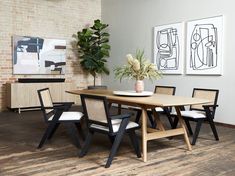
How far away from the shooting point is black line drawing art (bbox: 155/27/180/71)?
640 centimetres

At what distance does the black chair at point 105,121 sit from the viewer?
10.5 ft

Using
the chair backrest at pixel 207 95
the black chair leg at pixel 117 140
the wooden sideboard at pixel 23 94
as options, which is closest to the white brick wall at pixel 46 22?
the wooden sideboard at pixel 23 94

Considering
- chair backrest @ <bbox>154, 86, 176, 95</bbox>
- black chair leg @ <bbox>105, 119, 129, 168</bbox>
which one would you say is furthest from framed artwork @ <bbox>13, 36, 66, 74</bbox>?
black chair leg @ <bbox>105, 119, 129, 168</bbox>

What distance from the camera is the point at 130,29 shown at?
7.73m

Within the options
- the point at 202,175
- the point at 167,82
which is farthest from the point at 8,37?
the point at 202,175

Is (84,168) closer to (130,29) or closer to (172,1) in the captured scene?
(172,1)

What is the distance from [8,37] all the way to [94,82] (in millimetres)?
2800

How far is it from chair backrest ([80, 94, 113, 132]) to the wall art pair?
318 centimetres

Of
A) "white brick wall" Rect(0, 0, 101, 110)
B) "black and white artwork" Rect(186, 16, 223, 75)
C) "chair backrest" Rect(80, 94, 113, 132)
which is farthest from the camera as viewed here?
"white brick wall" Rect(0, 0, 101, 110)

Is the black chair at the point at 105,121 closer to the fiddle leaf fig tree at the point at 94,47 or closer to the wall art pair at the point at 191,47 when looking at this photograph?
the wall art pair at the point at 191,47

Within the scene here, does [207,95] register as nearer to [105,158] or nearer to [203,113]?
[203,113]

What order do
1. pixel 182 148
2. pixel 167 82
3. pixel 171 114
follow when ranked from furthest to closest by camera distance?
pixel 167 82 < pixel 171 114 < pixel 182 148

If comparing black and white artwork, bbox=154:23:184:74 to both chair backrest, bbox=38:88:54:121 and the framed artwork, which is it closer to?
the framed artwork

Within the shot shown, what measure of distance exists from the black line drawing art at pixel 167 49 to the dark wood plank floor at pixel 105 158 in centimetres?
218
